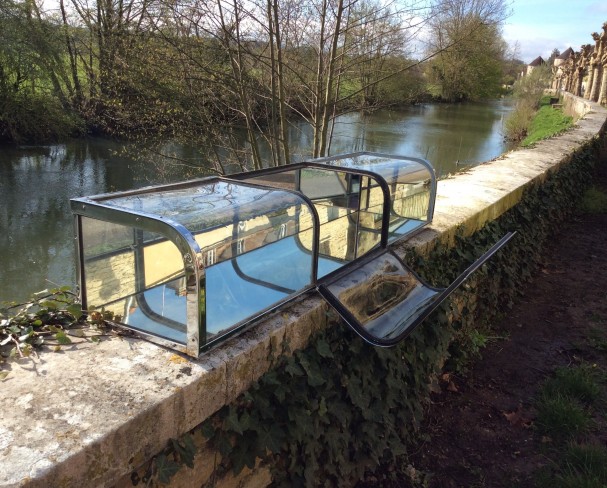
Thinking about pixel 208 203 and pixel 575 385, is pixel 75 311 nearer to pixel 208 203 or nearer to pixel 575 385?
pixel 208 203

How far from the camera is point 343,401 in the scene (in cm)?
232

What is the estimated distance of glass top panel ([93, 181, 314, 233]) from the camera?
2.01 m

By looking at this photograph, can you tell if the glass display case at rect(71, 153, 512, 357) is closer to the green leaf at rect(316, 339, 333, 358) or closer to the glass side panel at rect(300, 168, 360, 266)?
the glass side panel at rect(300, 168, 360, 266)

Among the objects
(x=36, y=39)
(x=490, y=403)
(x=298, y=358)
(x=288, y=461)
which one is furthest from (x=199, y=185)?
(x=36, y=39)

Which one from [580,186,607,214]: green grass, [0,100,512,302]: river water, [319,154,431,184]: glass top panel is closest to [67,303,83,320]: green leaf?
[319,154,431,184]: glass top panel

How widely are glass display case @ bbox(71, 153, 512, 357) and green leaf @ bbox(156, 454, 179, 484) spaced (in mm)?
364

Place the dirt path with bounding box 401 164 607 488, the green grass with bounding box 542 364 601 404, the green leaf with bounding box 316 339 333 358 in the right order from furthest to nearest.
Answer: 1. the green grass with bounding box 542 364 601 404
2. the dirt path with bounding box 401 164 607 488
3. the green leaf with bounding box 316 339 333 358

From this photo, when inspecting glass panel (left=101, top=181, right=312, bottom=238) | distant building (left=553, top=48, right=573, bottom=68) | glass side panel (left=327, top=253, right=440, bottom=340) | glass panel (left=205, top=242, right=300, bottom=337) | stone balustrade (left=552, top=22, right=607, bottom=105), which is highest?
distant building (left=553, top=48, right=573, bottom=68)

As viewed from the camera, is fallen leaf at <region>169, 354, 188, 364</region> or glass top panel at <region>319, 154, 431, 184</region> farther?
glass top panel at <region>319, 154, 431, 184</region>

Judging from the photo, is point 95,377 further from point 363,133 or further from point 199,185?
point 363,133

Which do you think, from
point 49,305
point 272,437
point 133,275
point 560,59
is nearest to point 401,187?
point 133,275

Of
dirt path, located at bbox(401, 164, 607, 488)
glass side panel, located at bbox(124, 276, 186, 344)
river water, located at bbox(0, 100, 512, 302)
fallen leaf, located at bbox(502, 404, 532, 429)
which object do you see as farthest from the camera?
river water, located at bbox(0, 100, 512, 302)

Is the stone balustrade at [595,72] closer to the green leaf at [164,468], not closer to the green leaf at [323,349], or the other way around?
the green leaf at [323,349]

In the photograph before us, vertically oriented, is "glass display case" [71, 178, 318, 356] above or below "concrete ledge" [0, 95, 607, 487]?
above
